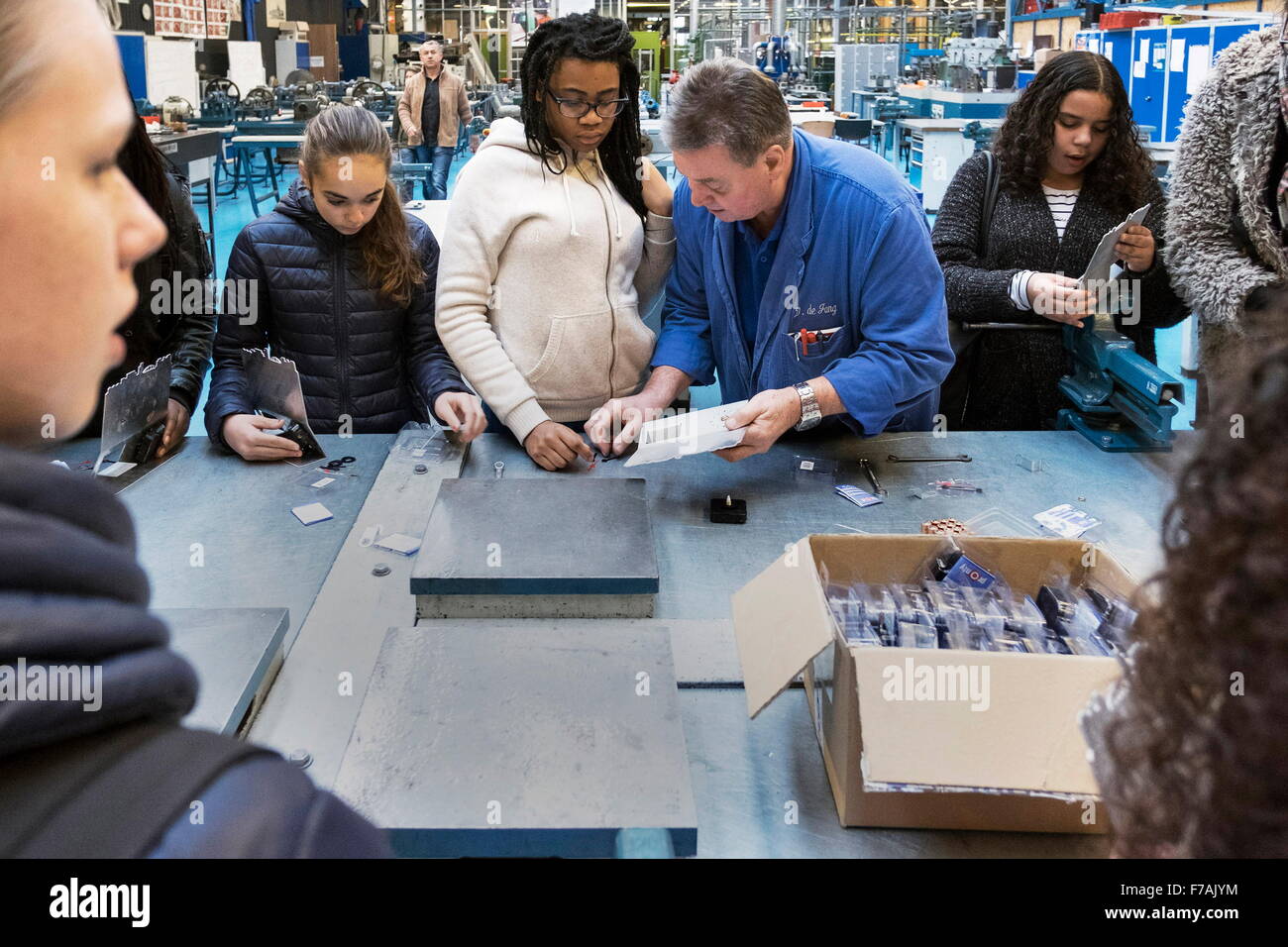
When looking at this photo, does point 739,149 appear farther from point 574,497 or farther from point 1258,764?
point 1258,764

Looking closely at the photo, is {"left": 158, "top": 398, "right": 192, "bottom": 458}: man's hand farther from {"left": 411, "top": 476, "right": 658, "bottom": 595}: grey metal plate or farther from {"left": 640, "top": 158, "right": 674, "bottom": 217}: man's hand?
{"left": 640, "top": 158, "right": 674, "bottom": 217}: man's hand

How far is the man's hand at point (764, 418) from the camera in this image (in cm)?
176

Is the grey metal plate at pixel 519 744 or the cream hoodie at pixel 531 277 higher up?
the cream hoodie at pixel 531 277

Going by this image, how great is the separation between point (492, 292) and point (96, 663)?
5.67 feet

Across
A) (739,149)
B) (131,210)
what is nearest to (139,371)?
(739,149)

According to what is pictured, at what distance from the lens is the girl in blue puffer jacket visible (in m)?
2.12

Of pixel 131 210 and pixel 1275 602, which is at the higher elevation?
pixel 131 210

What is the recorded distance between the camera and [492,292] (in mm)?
2031

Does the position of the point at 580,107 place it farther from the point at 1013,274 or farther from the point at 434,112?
the point at 434,112

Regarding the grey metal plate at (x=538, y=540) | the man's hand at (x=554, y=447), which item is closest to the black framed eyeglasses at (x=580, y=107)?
the man's hand at (x=554, y=447)

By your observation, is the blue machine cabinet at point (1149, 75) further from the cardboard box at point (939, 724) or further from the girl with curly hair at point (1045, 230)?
the cardboard box at point (939, 724)

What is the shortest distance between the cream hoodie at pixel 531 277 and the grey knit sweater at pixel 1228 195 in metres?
1.12

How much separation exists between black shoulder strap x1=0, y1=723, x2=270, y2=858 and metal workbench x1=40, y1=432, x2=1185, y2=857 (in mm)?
636

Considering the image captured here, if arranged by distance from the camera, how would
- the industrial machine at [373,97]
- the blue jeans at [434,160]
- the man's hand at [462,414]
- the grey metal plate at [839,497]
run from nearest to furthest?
the grey metal plate at [839,497]
the man's hand at [462,414]
the blue jeans at [434,160]
the industrial machine at [373,97]
